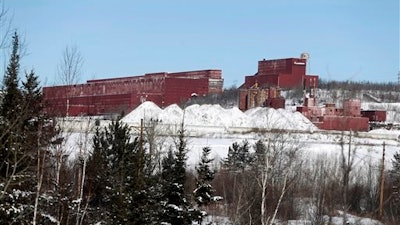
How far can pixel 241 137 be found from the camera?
54000 millimetres

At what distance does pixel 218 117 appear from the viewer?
63906mm

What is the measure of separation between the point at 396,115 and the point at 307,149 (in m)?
35.2

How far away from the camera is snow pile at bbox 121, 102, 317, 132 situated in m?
58.3

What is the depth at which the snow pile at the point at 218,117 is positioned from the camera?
58312 millimetres

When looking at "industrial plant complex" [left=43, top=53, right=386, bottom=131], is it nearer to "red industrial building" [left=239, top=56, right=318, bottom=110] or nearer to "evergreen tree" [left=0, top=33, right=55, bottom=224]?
"red industrial building" [left=239, top=56, right=318, bottom=110]

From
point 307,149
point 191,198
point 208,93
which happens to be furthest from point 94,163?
point 208,93

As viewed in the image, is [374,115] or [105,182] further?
[374,115]

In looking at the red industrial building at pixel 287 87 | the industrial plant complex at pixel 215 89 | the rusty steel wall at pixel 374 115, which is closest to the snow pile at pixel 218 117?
the red industrial building at pixel 287 87

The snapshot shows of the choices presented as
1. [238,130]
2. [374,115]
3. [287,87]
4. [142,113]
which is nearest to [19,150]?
[238,130]

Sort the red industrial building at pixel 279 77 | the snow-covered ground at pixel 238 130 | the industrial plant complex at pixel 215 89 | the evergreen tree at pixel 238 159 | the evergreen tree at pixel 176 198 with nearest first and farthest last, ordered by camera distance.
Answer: the evergreen tree at pixel 176 198, the evergreen tree at pixel 238 159, the snow-covered ground at pixel 238 130, the industrial plant complex at pixel 215 89, the red industrial building at pixel 279 77

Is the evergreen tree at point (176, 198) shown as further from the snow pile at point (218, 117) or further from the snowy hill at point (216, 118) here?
the snow pile at point (218, 117)

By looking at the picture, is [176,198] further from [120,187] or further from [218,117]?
[218,117]

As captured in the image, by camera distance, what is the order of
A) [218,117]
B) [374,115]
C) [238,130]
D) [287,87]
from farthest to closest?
[287,87] → [374,115] → [218,117] → [238,130]

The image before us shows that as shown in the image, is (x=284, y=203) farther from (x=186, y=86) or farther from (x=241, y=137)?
(x=186, y=86)
